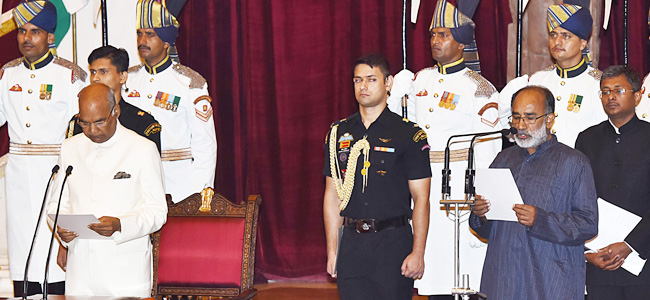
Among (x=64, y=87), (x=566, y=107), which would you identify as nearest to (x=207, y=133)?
(x=64, y=87)

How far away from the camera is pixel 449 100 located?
5766mm

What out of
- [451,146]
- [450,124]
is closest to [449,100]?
[450,124]

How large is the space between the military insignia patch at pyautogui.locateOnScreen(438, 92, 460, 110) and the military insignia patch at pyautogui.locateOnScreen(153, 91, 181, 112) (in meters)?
1.92

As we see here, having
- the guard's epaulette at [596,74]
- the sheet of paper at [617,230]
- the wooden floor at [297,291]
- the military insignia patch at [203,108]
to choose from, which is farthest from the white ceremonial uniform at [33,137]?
the sheet of paper at [617,230]

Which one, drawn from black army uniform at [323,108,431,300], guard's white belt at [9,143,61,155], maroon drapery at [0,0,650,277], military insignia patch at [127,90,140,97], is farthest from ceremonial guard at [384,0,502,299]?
guard's white belt at [9,143,61,155]

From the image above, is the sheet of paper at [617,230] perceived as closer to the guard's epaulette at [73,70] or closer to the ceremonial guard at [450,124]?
the ceremonial guard at [450,124]

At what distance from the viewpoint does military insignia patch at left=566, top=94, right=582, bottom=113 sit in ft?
17.6

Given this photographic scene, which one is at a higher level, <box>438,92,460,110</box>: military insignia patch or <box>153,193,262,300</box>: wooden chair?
<box>438,92,460,110</box>: military insignia patch

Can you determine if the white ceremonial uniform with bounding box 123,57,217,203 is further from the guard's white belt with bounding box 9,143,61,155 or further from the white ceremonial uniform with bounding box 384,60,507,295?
the white ceremonial uniform with bounding box 384,60,507,295

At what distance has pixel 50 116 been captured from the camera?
233 inches

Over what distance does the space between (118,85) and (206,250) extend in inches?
64.9

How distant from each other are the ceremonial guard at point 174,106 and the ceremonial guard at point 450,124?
62.5 inches

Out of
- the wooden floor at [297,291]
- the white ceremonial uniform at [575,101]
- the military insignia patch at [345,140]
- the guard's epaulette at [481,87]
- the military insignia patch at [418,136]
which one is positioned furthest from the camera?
the wooden floor at [297,291]

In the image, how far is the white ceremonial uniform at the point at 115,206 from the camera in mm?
3891
